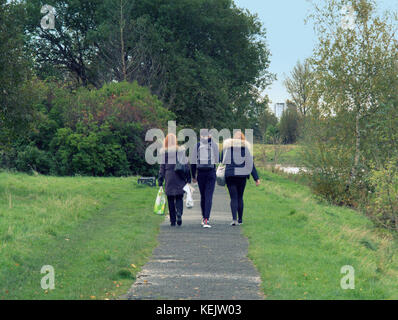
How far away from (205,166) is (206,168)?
61mm

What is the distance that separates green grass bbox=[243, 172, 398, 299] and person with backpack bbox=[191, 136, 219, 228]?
3.60ft

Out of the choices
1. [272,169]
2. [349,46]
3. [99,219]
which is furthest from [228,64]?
[99,219]

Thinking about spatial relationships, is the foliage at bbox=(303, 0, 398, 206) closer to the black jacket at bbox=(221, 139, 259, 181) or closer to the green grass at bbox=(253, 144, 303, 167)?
the black jacket at bbox=(221, 139, 259, 181)

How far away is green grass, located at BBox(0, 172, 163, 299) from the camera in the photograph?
324 inches

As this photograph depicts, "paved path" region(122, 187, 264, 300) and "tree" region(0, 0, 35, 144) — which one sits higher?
"tree" region(0, 0, 35, 144)

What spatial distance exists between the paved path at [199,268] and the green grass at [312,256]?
265 millimetres

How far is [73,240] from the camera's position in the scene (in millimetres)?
12195

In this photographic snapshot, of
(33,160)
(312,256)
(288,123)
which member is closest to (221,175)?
(312,256)

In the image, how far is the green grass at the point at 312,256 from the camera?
8.08 meters

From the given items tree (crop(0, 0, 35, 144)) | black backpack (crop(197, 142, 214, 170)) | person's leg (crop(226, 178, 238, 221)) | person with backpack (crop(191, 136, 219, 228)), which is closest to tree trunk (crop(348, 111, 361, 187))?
person's leg (crop(226, 178, 238, 221))

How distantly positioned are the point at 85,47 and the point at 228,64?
1125 cm

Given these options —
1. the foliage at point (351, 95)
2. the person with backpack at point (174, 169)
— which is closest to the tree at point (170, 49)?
the foliage at point (351, 95)

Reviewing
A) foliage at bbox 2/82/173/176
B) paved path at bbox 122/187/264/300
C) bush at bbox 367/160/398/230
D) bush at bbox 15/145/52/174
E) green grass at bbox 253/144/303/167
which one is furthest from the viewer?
green grass at bbox 253/144/303/167
